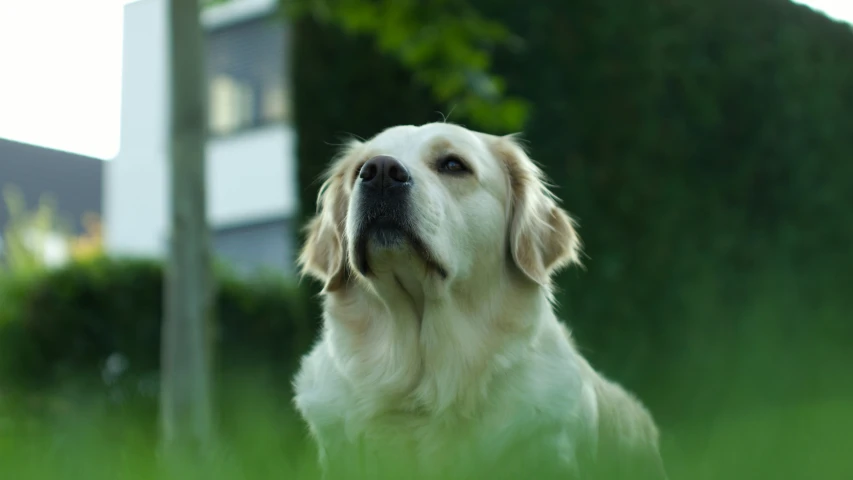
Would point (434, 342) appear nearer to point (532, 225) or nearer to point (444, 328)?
point (444, 328)

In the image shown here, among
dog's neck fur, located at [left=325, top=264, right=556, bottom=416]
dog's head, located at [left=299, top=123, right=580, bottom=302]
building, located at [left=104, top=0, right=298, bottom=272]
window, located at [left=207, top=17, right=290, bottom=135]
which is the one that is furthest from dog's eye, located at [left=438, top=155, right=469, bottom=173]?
window, located at [left=207, top=17, right=290, bottom=135]

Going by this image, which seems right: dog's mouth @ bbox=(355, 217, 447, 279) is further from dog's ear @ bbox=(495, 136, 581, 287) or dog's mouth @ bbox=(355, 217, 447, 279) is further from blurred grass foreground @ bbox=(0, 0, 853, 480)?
blurred grass foreground @ bbox=(0, 0, 853, 480)

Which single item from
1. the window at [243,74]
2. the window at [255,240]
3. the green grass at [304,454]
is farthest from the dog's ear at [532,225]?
the window at [243,74]

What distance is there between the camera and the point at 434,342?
3.05 meters

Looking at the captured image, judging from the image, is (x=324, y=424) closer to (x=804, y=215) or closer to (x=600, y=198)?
(x=600, y=198)

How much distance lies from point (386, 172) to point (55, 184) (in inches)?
577

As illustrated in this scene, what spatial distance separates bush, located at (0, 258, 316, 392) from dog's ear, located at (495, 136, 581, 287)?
13.0 ft

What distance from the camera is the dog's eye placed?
2996 millimetres

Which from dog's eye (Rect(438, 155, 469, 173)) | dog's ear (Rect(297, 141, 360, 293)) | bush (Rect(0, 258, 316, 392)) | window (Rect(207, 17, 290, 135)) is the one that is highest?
window (Rect(207, 17, 290, 135))

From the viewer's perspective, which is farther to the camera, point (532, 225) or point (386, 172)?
point (532, 225)

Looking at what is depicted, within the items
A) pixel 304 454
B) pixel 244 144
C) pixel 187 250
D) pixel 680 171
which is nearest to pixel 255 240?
pixel 244 144

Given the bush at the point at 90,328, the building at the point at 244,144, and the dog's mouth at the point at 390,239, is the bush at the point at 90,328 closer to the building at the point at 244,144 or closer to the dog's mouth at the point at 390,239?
the dog's mouth at the point at 390,239

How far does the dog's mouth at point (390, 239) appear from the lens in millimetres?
2793

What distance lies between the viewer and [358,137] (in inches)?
243
